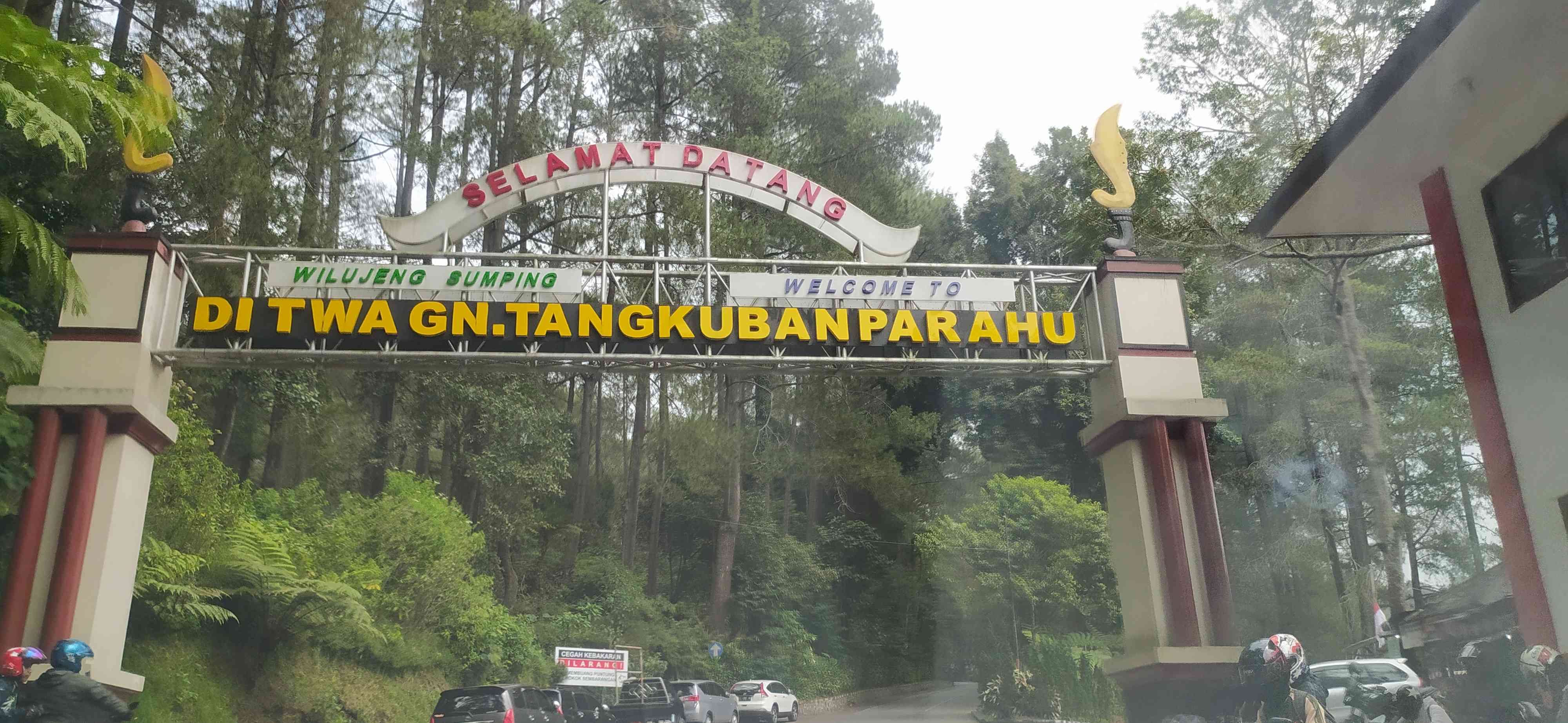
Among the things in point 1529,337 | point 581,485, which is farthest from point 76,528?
point 581,485

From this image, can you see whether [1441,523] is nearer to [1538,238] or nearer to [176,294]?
[1538,238]

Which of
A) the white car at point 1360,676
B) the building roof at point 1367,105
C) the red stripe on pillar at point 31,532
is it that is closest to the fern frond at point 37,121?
the red stripe on pillar at point 31,532

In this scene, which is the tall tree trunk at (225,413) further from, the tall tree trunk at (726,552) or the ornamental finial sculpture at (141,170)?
the tall tree trunk at (726,552)

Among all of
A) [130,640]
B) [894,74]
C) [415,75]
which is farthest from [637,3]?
[130,640]

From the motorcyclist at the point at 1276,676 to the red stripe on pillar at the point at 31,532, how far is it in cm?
1045

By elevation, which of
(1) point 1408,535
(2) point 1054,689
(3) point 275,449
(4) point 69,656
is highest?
(3) point 275,449

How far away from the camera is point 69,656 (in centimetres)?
734

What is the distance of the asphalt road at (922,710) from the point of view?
24531 millimetres

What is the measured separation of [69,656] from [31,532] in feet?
12.5

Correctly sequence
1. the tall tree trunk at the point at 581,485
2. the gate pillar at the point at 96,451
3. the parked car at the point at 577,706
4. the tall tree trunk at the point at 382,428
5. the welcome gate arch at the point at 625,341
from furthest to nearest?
the tall tree trunk at the point at 581,485 → the tall tree trunk at the point at 382,428 → the parked car at the point at 577,706 → the welcome gate arch at the point at 625,341 → the gate pillar at the point at 96,451

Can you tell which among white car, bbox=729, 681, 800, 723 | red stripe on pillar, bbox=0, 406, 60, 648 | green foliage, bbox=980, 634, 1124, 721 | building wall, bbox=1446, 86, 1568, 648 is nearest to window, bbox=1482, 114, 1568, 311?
building wall, bbox=1446, 86, 1568, 648

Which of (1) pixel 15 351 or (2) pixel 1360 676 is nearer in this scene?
(1) pixel 15 351

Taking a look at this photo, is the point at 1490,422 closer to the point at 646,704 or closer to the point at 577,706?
the point at 577,706

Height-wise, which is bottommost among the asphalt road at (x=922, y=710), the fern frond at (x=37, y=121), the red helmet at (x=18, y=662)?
the asphalt road at (x=922, y=710)
